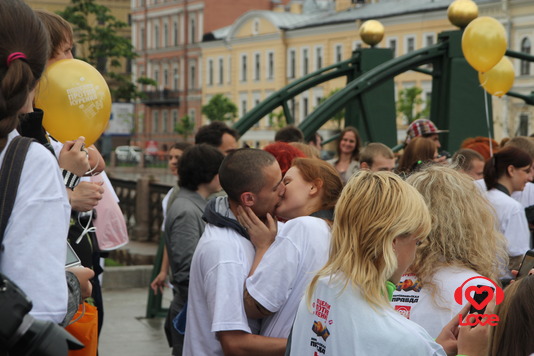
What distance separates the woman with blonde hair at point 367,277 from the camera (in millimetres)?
2805

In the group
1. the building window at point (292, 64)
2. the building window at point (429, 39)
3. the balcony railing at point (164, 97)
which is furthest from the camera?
the balcony railing at point (164, 97)

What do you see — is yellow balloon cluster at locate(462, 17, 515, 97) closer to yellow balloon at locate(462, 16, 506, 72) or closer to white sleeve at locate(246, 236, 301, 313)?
yellow balloon at locate(462, 16, 506, 72)

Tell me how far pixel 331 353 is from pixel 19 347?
102 cm

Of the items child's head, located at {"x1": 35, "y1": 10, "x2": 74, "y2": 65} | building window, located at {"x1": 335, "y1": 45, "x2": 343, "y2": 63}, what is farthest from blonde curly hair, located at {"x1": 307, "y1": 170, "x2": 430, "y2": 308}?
building window, located at {"x1": 335, "y1": 45, "x2": 343, "y2": 63}

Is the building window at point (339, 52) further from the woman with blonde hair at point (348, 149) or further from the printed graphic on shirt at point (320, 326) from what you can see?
the printed graphic on shirt at point (320, 326)

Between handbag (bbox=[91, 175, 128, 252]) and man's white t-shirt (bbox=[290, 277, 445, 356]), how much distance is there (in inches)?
77.1

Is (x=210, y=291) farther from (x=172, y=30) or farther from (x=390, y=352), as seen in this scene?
(x=172, y=30)

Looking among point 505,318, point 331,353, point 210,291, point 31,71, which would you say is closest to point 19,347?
point 31,71

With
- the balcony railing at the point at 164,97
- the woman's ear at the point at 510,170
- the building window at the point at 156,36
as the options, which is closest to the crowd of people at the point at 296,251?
the woman's ear at the point at 510,170

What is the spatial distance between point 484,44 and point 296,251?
19.5 feet

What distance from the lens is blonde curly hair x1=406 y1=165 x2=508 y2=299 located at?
361 centimetres

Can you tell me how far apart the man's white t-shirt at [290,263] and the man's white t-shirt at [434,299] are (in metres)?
0.36

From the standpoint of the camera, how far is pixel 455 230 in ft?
12.0

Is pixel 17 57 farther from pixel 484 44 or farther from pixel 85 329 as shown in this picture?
pixel 484 44
